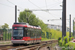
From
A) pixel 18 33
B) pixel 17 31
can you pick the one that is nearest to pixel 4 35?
pixel 18 33

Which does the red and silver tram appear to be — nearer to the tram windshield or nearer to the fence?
the tram windshield

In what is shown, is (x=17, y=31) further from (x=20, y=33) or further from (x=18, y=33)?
(x=20, y=33)

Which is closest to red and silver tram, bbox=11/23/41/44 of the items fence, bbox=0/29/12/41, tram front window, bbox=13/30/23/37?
tram front window, bbox=13/30/23/37

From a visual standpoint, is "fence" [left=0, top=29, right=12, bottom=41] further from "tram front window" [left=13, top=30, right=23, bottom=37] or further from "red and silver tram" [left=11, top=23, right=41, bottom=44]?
"tram front window" [left=13, top=30, right=23, bottom=37]

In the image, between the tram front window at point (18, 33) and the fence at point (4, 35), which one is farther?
the fence at point (4, 35)

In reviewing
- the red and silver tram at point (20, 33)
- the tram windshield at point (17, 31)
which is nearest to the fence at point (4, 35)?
the red and silver tram at point (20, 33)

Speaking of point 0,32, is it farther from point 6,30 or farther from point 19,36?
point 19,36

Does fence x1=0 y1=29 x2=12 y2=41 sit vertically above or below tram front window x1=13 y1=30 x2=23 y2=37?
below

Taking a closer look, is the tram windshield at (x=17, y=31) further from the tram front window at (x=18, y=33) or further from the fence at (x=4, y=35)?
the fence at (x=4, y=35)

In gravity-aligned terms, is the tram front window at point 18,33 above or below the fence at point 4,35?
above

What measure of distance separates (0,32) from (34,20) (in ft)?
146

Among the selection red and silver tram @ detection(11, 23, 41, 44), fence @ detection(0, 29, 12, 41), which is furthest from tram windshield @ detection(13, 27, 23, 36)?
fence @ detection(0, 29, 12, 41)

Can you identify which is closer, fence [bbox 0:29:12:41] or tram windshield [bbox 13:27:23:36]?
tram windshield [bbox 13:27:23:36]

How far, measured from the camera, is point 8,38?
45500 millimetres
